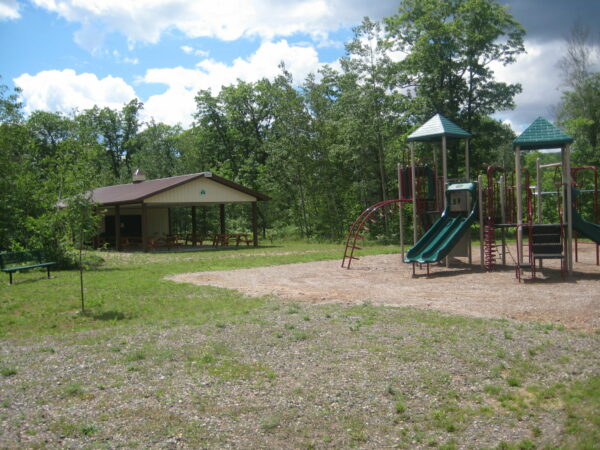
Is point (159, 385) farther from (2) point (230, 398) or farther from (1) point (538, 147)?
(1) point (538, 147)

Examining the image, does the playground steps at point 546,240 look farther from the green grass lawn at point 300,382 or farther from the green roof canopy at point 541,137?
the green grass lawn at point 300,382

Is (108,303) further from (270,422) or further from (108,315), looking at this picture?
(270,422)

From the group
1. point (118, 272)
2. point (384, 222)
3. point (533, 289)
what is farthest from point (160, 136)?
point (533, 289)

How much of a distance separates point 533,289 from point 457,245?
4408mm

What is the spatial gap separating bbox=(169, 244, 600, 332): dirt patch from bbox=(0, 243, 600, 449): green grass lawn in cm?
96

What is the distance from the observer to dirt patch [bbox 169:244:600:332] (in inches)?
327

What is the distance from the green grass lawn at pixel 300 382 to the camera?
4223 millimetres

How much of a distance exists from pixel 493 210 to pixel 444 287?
3.95 meters

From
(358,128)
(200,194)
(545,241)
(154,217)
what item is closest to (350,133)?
(358,128)

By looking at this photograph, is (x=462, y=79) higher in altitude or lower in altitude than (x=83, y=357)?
higher

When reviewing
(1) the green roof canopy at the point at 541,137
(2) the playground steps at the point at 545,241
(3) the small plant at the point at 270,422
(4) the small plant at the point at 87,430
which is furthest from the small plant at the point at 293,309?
(1) the green roof canopy at the point at 541,137

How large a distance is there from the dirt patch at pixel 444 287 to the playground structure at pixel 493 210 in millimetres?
494

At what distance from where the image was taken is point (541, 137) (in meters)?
12.6

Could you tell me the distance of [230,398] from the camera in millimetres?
4867
